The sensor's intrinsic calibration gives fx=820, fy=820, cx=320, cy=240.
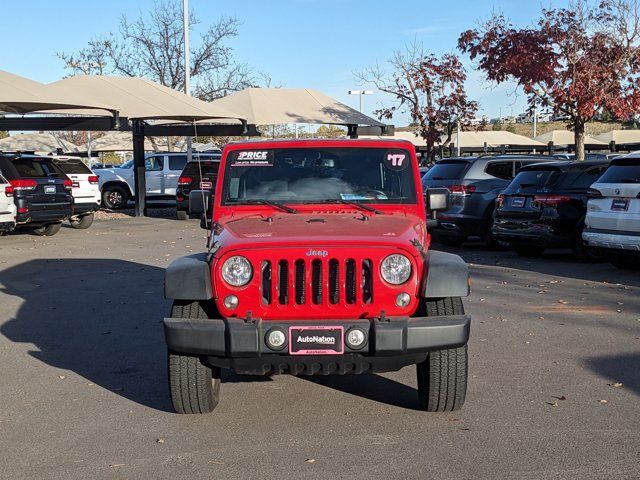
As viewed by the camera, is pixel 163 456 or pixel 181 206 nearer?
pixel 163 456

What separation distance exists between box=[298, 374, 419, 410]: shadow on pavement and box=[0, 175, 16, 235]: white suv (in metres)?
→ 11.1

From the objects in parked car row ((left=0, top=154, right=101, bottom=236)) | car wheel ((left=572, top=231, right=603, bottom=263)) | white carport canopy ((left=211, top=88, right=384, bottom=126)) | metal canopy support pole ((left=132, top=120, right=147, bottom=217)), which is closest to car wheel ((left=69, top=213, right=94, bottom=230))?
parked car row ((left=0, top=154, right=101, bottom=236))

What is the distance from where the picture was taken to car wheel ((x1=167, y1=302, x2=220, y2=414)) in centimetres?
518

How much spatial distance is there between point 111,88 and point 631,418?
20.0 meters

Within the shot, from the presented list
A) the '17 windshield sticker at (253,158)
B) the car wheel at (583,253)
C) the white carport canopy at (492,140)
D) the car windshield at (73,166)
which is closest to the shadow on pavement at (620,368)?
the '17 windshield sticker at (253,158)

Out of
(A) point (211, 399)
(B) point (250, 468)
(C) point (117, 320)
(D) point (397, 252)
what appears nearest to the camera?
(B) point (250, 468)

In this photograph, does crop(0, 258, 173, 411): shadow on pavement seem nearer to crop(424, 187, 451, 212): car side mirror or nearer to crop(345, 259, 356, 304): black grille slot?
crop(345, 259, 356, 304): black grille slot

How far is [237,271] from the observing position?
5.05 m

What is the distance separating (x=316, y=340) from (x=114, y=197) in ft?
77.4

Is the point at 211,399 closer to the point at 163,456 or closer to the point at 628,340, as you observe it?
the point at 163,456

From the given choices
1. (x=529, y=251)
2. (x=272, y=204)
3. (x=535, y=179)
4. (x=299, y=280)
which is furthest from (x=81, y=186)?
(x=299, y=280)

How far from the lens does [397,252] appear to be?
5027 mm

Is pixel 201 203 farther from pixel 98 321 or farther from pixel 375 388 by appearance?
pixel 98 321

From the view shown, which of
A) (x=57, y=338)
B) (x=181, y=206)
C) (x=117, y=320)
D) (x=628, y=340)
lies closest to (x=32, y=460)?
(x=57, y=338)
